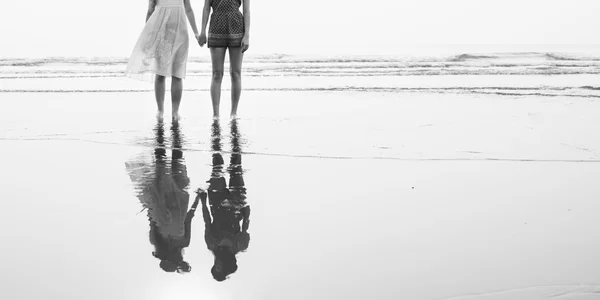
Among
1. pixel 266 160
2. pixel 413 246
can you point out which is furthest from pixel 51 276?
pixel 266 160

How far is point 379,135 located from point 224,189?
2485 millimetres

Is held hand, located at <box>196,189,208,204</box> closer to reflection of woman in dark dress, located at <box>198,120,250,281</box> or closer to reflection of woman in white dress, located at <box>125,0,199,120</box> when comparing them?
reflection of woman in dark dress, located at <box>198,120,250,281</box>

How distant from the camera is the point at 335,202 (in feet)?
12.0

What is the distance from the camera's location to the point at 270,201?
369 centimetres

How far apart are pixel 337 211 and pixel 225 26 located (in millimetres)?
4340

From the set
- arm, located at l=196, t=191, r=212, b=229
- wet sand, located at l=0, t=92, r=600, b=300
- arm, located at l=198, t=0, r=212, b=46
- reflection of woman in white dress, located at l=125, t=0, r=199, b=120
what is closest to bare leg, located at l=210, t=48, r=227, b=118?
arm, located at l=198, t=0, r=212, b=46

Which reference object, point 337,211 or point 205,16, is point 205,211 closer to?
point 337,211

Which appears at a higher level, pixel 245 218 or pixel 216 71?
pixel 216 71

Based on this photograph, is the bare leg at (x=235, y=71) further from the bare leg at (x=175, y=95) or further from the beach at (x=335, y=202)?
the bare leg at (x=175, y=95)

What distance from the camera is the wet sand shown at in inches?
96.9

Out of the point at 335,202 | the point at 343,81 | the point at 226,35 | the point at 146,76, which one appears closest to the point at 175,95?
the point at 146,76

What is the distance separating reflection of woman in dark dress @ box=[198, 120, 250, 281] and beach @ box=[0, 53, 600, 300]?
0.05 m

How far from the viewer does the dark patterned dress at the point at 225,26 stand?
7.41 meters

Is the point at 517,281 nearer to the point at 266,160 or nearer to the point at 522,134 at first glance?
the point at 266,160
